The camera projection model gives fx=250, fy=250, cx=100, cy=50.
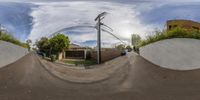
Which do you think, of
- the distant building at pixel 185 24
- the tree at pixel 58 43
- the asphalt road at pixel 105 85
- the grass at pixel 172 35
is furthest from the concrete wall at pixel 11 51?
the distant building at pixel 185 24

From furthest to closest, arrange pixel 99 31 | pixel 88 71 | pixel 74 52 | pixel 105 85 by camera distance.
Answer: pixel 105 85 → pixel 88 71 → pixel 99 31 → pixel 74 52

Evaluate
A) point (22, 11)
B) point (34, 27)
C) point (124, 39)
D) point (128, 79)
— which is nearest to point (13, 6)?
point (22, 11)

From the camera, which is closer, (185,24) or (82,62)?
(82,62)

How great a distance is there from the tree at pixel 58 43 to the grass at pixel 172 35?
631mm

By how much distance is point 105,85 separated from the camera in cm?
227

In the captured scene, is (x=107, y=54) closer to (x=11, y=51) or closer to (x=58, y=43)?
(x=58, y=43)

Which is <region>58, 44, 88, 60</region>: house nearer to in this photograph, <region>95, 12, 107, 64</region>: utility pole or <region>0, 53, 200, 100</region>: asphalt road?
<region>95, 12, 107, 64</region>: utility pole

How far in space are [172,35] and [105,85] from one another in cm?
74

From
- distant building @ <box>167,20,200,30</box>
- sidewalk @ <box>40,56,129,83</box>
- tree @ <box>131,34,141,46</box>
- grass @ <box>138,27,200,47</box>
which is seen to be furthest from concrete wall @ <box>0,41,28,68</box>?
distant building @ <box>167,20,200,30</box>

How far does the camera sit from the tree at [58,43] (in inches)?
72.3

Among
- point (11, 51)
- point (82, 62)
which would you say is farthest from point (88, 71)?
point (11, 51)

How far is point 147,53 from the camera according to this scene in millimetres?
2264

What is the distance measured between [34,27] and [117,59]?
699 mm

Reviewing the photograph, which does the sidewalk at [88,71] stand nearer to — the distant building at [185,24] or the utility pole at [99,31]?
the utility pole at [99,31]
